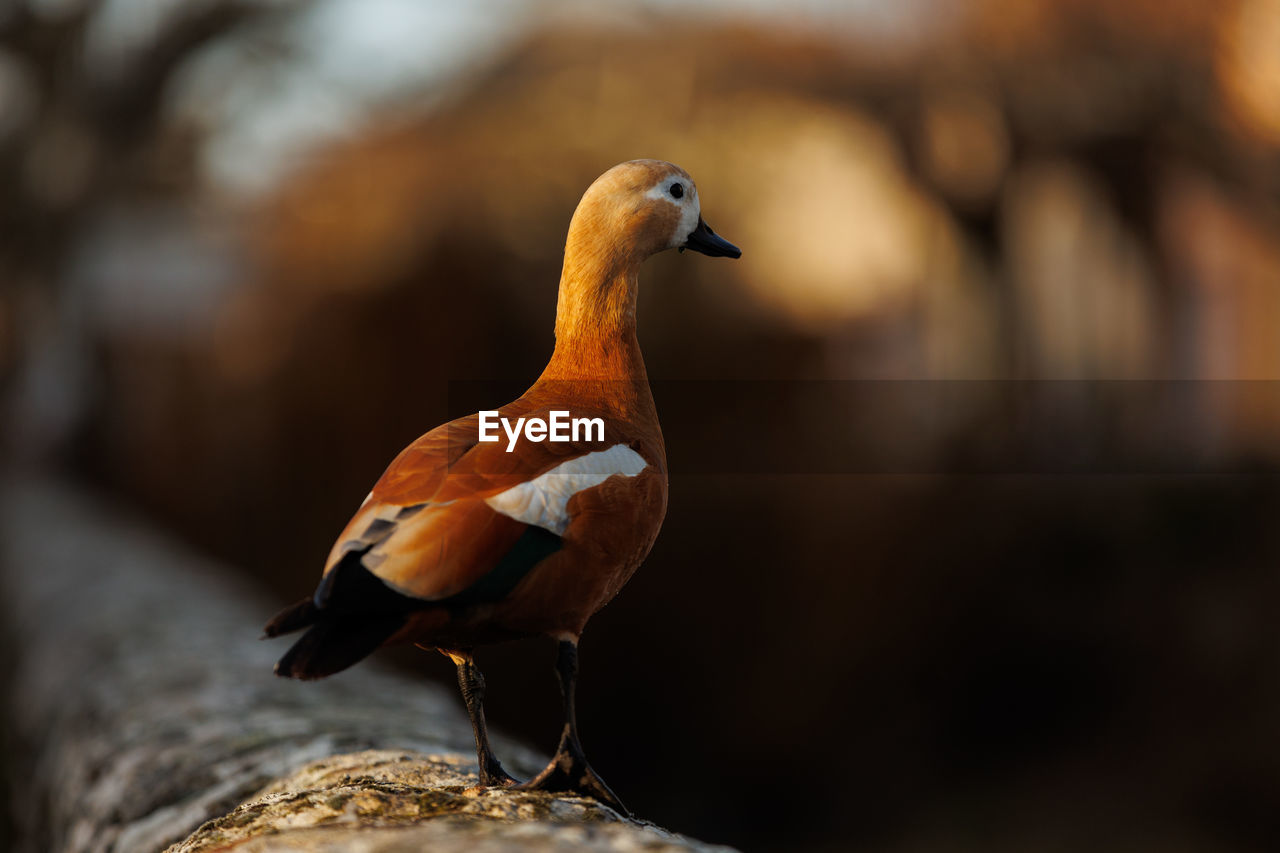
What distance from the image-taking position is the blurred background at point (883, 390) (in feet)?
24.4

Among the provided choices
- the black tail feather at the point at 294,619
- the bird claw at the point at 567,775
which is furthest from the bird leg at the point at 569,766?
the black tail feather at the point at 294,619

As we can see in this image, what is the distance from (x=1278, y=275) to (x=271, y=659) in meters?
8.11

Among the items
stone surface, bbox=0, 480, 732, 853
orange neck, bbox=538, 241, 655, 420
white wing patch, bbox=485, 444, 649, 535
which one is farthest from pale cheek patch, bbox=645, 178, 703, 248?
stone surface, bbox=0, 480, 732, 853

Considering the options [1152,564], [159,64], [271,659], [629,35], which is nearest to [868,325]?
[1152,564]

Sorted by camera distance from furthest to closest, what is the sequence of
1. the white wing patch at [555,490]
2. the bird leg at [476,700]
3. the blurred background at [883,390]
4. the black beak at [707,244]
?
the blurred background at [883,390], the black beak at [707,244], the bird leg at [476,700], the white wing patch at [555,490]

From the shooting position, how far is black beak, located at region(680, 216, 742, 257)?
2332 millimetres

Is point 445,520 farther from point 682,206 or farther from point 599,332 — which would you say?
point 682,206

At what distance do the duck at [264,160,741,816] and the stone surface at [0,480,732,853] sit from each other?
243 mm

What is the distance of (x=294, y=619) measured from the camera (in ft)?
5.71

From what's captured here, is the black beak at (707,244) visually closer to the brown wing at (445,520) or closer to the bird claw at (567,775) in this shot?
the brown wing at (445,520)

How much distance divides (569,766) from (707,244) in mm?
1036

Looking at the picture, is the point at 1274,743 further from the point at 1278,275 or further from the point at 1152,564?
the point at 1278,275

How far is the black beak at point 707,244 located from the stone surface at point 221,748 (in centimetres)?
107

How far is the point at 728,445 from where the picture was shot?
8.72 m
